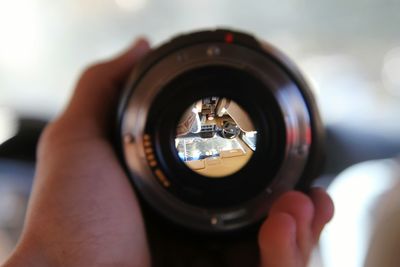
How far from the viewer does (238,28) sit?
0.80 metres

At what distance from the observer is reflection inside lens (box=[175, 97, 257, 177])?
433 millimetres

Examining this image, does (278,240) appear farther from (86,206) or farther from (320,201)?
(86,206)

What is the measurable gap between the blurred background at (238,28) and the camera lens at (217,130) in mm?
289

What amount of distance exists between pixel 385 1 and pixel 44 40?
0.57m

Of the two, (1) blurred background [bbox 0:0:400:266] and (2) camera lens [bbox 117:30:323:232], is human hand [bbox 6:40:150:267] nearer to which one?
(2) camera lens [bbox 117:30:323:232]

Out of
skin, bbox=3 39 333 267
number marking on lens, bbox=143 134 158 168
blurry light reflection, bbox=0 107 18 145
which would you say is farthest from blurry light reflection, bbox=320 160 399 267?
blurry light reflection, bbox=0 107 18 145

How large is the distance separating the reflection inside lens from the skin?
6 centimetres

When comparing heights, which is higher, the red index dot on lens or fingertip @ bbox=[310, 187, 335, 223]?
the red index dot on lens

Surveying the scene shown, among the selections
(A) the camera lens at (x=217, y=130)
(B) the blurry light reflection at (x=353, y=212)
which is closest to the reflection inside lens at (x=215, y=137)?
(A) the camera lens at (x=217, y=130)

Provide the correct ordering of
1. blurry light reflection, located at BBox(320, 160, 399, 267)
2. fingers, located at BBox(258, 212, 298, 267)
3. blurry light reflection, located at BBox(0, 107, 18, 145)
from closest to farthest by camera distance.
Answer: fingers, located at BBox(258, 212, 298, 267) < blurry light reflection, located at BBox(320, 160, 399, 267) < blurry light reflection, located at BBox(0, 107, 18, 145)

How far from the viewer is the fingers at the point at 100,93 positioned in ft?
1.67

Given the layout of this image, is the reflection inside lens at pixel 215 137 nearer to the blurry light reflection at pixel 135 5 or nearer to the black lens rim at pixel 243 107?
the black lens rim at pixel 243 107

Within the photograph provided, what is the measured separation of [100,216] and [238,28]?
442 millimetres

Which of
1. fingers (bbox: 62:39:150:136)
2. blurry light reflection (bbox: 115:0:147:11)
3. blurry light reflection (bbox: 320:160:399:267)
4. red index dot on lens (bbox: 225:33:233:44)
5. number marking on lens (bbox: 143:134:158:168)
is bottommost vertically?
blurry light reflection (bbox: 320:160:399:267)
